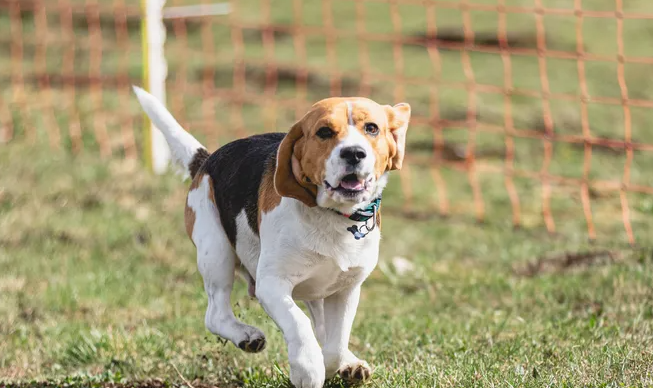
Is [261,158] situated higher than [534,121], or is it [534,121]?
[261,158]

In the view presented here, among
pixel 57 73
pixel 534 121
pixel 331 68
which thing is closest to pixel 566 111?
pixel 534 121

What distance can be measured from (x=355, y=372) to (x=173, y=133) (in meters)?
1.61

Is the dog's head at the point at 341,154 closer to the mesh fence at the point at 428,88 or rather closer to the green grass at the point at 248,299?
the green grass at the point at 248,299

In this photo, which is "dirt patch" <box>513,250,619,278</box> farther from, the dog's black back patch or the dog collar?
the dog collar

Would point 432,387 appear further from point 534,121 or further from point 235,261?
point 534,121

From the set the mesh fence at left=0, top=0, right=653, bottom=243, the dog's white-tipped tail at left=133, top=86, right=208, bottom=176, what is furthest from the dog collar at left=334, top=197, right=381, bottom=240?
the mesh fence at left=0, top=0, right=653, bottom=243

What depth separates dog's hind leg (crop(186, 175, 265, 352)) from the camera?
419 centimetres

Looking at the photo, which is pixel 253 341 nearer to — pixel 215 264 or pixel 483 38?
pixel 215 264

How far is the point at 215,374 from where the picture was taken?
4.44 meters

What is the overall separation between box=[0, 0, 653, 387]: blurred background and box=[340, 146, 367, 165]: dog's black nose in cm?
104

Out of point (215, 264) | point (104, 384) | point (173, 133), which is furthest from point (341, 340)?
point (173, 133)

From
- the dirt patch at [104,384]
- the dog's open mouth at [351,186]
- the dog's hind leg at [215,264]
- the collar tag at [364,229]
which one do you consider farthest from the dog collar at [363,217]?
the dirt patch at [104,384]

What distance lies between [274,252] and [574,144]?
6.96 metres

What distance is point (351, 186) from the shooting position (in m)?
3.43
